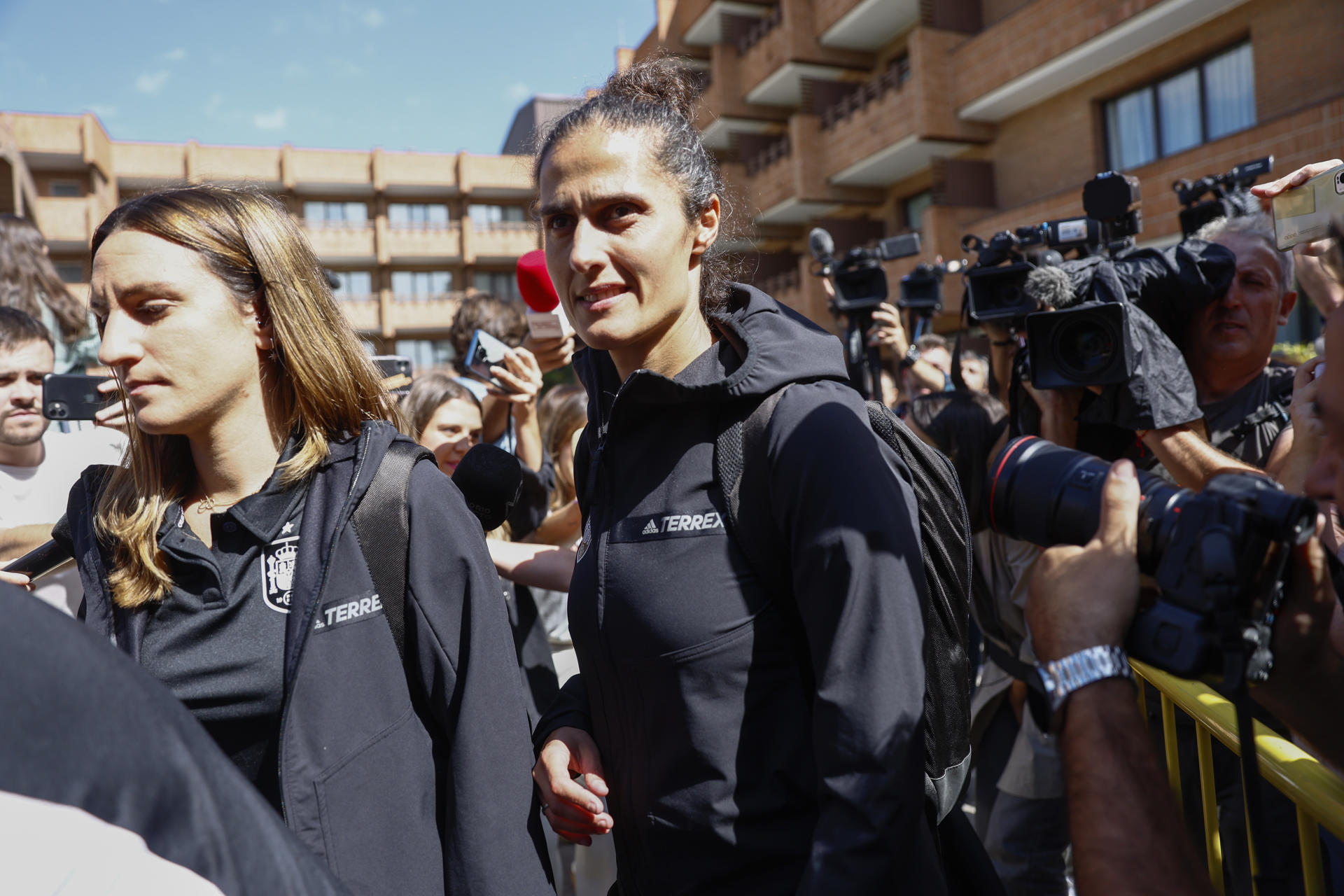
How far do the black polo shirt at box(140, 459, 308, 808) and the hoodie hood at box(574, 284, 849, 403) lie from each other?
0.68 meters

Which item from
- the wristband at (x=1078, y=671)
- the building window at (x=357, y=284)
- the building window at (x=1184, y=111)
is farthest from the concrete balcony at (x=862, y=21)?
the building window at (x=357, y=284)

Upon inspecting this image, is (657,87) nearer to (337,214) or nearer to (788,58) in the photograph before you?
(788,58)

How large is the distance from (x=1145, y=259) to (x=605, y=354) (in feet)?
5.14

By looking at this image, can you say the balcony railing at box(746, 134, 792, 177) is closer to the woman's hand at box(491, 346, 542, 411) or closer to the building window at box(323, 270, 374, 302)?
the woman's hand at box(491, 346, 542, 411)

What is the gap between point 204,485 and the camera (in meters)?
1.89

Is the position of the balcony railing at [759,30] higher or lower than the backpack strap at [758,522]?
higher

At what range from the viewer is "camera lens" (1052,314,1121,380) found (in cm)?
226

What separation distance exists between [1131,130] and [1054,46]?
5.72ft

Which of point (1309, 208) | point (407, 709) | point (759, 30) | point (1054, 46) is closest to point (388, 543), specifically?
point (407, 709)

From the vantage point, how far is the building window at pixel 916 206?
19328mm

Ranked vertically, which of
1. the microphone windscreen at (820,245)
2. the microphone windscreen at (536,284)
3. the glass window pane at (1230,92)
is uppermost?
the glass window pane at (1230,92)

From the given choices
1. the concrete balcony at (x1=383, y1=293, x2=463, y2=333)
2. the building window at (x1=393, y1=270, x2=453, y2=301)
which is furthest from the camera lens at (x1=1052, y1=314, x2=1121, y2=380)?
the building window at (x1=393, y1=270, x2=453, y2=301)

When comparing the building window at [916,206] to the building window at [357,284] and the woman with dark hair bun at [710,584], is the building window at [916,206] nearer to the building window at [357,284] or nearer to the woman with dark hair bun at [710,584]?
the woman with dark hair bun at [710,584]

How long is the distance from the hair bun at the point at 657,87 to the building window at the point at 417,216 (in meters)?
37.4
